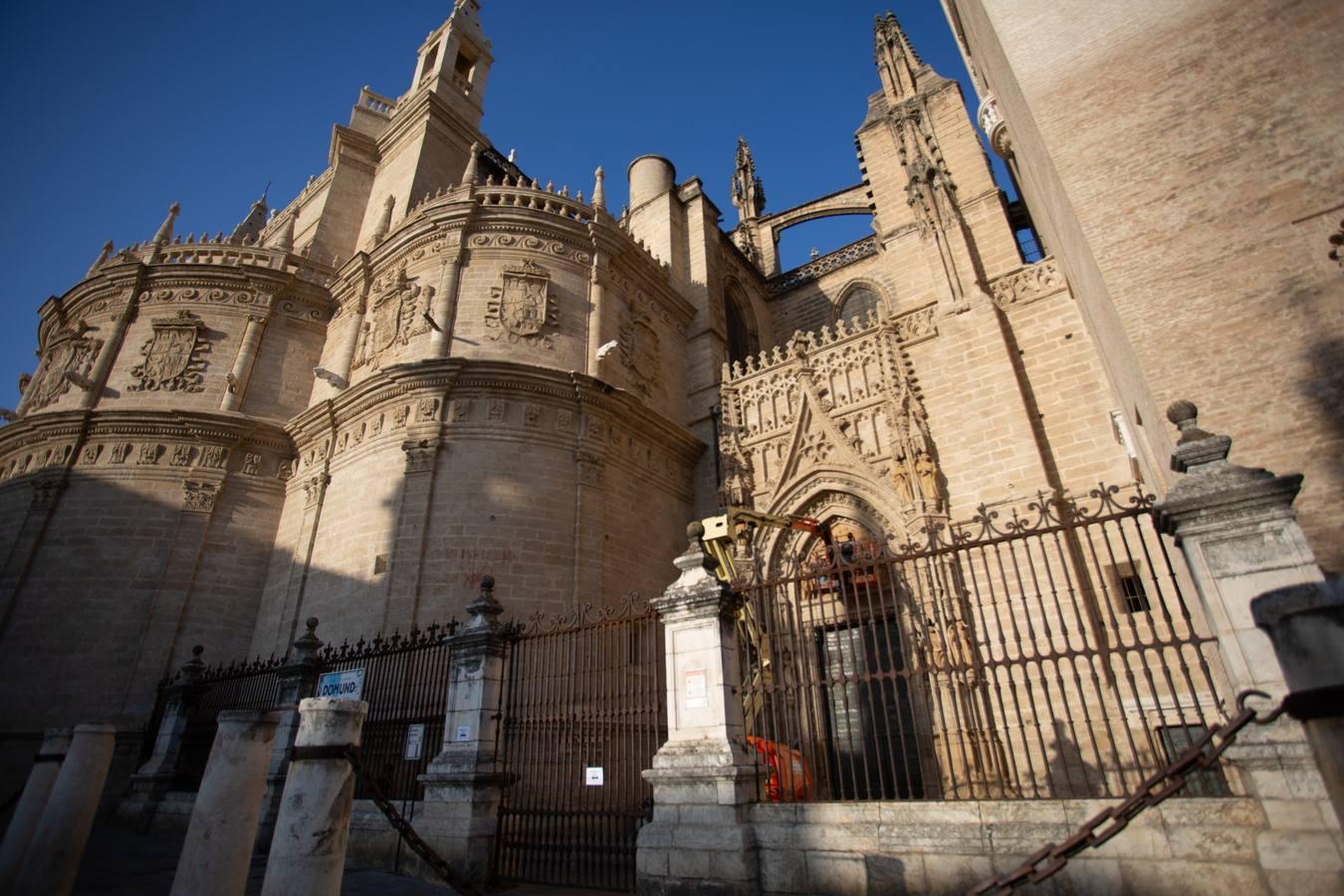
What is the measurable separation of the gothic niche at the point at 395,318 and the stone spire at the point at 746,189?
15.9 meters

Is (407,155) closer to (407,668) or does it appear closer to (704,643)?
(407,668)

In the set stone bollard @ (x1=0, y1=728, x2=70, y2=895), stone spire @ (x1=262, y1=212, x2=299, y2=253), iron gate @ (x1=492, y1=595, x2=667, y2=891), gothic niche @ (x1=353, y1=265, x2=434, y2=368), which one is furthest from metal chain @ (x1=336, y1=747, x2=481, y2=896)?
stone spire @ (x1=262, y1=212, x2=299, y2=253)

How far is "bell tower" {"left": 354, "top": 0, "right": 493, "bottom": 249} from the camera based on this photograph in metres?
19.4

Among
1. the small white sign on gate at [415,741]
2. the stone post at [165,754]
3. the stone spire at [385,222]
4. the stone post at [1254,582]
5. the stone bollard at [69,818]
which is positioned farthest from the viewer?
the stone spire at [385,222]

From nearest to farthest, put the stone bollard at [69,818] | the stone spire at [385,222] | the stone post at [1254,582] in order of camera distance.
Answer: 1. the stone post at [1254,582]
2. the stone bollard at [69,818]
3. the stone spire at [385,222]

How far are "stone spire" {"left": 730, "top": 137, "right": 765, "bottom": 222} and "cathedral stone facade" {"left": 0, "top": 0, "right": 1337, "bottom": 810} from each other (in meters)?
9.82

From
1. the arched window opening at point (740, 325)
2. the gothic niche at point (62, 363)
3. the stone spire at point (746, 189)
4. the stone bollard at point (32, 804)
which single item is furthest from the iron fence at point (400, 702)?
the stone spire at point (746, 189)

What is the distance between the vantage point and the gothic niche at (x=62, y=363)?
16.0 metres

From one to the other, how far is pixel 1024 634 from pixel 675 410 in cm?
936

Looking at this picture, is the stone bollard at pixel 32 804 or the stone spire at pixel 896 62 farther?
the stone spire at pixel 896 62

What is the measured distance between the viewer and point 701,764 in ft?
18.7

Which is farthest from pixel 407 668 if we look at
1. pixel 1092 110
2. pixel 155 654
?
pixel 1092 110

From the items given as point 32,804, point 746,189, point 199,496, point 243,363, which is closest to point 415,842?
point 32,804

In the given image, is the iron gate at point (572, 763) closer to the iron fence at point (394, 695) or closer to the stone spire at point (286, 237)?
the iron fence at point (394, 695)
